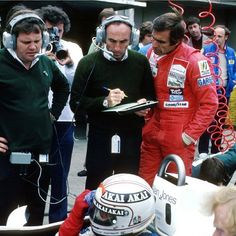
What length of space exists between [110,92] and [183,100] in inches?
21.9

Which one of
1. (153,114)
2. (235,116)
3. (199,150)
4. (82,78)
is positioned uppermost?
(82,78)

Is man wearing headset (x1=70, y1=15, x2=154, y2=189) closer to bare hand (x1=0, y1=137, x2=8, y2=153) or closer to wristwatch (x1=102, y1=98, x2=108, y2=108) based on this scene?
wristwatch (x1=102, y1=98, x2=108, y2=108)

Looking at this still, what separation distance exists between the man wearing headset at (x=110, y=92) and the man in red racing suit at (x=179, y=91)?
0.12 meters

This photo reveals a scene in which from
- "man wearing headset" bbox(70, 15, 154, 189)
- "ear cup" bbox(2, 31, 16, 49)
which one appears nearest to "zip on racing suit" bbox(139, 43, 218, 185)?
"man wearing headset" bbox(70, 15, 154, 189)

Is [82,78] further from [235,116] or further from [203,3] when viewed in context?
[203,3]

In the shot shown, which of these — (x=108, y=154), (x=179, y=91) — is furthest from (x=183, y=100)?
(x=108, y=154)

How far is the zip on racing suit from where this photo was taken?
3.78 m

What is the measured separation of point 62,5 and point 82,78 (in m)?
7.13

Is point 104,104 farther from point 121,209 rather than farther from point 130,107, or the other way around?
point 121,209

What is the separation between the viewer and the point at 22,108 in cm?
332

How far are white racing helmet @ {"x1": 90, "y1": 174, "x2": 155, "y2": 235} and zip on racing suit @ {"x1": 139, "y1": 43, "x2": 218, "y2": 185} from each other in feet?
4.42

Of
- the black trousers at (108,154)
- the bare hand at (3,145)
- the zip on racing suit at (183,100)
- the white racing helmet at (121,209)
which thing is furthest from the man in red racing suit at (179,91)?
the white racing helmet at (121,209)

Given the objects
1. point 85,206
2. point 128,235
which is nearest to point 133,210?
point 128,235

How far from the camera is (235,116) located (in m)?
5.75
